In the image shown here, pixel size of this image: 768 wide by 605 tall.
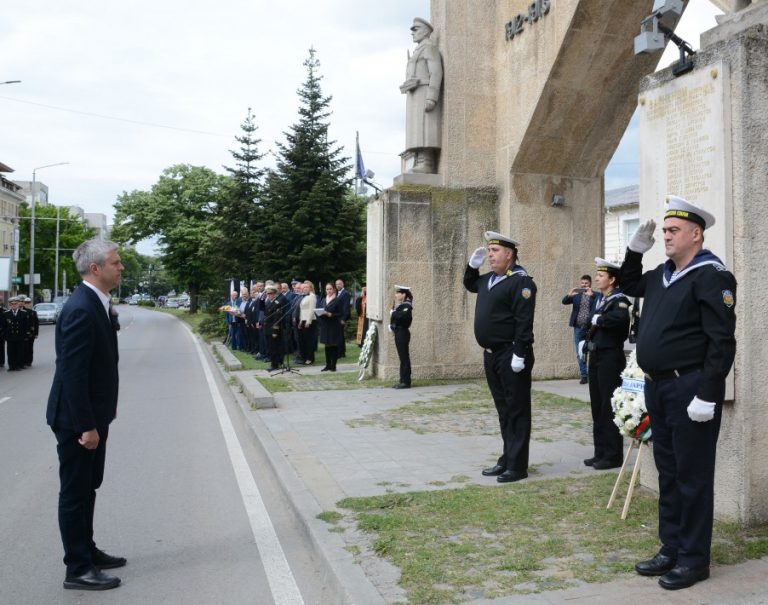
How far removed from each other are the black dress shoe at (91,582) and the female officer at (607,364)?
426 centimetres

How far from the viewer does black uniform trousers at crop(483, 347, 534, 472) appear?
607 cm

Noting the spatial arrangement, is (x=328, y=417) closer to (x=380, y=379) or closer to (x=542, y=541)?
(x=380, y=379)

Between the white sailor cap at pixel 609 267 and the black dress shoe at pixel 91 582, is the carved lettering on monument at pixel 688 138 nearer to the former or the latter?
the white sailor cap at pixel 609 267

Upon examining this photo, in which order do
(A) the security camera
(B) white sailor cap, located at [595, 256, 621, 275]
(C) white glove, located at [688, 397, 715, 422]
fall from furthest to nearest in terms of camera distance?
(B) white sailor cap, located at [595, 256, 621, 275], (A) the security camera, (C) white glove, located at [688, 397, 715, 422]

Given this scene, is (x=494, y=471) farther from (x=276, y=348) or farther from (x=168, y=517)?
(x=276, y=348)

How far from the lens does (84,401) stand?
4035mm

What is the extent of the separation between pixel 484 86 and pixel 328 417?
7287 millimetres

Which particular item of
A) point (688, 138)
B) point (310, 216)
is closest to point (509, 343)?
point (688, 138)

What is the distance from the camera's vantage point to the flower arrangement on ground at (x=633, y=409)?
4.96m

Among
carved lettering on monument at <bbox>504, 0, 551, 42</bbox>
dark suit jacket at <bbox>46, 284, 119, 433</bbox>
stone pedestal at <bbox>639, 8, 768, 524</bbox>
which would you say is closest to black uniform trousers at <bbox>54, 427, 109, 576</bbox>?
dark suit jacket at <bbox>46, 284, 119, 433</bbox>

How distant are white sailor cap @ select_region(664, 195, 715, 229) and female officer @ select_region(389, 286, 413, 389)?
828cm

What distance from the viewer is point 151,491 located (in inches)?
249

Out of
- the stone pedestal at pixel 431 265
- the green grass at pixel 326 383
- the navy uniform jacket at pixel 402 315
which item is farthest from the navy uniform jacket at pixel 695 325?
the stone pedestal at pixel 431 265

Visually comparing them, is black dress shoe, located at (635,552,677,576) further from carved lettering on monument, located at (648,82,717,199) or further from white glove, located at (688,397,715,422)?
carved lettering on monument, located at (648,82,717,199)
